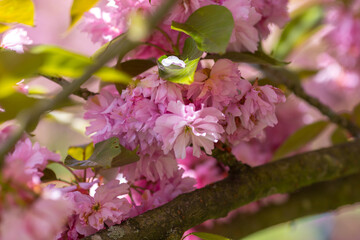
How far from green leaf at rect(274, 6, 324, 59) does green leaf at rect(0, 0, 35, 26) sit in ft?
1.61

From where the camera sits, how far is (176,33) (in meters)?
0.46

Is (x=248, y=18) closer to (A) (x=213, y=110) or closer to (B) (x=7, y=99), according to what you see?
(A) (x=213, y=110)

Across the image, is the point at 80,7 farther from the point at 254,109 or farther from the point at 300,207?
the point at 300,207

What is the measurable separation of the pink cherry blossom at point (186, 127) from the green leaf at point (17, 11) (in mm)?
207

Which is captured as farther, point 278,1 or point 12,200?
point 278,1

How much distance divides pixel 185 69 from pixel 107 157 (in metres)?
0.10

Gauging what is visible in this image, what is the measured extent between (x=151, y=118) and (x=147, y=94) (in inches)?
0.9

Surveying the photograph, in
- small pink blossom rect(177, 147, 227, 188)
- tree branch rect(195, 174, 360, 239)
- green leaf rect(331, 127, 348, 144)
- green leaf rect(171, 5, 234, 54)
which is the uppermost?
green leaf rect(171, 5, 234, 54)

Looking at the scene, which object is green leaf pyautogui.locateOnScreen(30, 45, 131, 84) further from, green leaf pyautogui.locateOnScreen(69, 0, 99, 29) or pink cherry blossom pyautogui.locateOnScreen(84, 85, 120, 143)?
green leaf pyautogui.locateOnScreen(69, 0, 99, 29)

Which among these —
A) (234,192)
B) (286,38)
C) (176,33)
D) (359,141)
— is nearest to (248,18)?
(176,33)

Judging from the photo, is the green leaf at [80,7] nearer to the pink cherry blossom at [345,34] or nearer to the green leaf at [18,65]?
the green leaf at [18,65]

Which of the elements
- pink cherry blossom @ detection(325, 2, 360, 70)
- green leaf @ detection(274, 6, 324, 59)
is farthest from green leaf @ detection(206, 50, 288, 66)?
pink cherry blossom @ detection(325, 2, 360, 70)

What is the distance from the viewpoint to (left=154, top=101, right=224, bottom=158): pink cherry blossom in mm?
384

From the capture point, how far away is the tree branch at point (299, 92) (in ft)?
2.21
